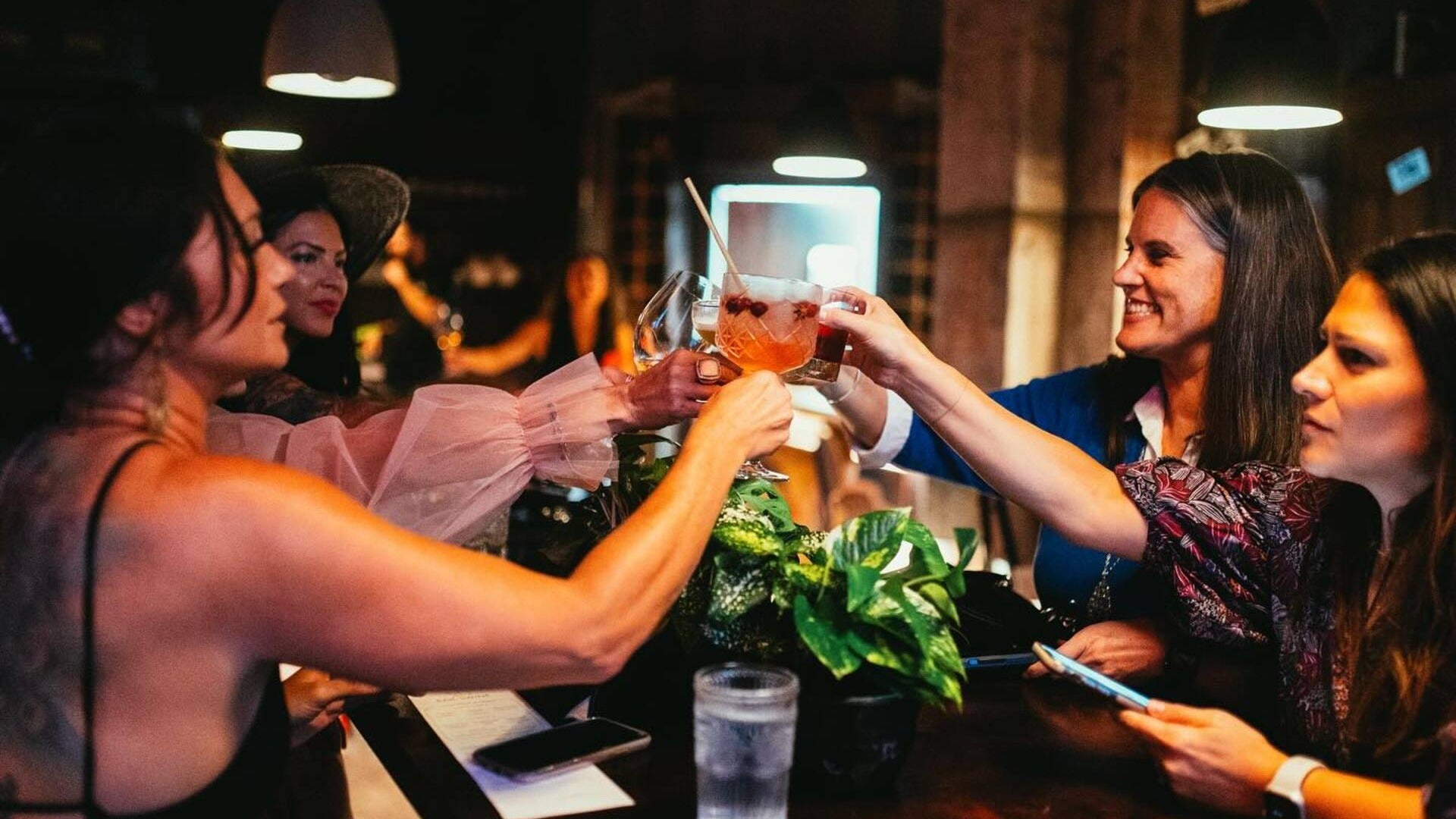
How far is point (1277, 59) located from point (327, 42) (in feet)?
8.27

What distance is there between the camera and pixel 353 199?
3.08 meters

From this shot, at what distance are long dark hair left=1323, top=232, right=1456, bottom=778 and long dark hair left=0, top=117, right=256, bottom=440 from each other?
4.63 feet

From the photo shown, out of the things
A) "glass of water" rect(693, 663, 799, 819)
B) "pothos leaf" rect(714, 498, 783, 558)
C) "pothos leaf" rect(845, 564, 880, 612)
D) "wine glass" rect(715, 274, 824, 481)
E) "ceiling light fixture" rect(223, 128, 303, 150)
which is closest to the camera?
"glass of water" rect(693, 663, 799, 819)

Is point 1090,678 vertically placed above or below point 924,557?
below

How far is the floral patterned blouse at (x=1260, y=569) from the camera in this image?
1.68 meters

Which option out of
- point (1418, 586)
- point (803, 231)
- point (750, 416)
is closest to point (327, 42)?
point (750, 416)

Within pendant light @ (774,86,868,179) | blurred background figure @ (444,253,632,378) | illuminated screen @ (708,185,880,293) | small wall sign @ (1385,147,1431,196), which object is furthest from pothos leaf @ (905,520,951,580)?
illuminated screen @ (708,185,880,293)

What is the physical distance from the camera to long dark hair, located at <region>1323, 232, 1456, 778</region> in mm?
1508

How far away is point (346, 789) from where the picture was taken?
2271mm

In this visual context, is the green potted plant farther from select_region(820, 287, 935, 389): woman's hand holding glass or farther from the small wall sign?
the small wall sign

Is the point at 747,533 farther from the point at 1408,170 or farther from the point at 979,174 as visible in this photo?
the point at 1408,170

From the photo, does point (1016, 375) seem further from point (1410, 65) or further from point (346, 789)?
point (346, 789)

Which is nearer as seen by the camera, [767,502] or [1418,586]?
[1418,586]

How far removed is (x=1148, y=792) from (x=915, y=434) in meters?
1.25
